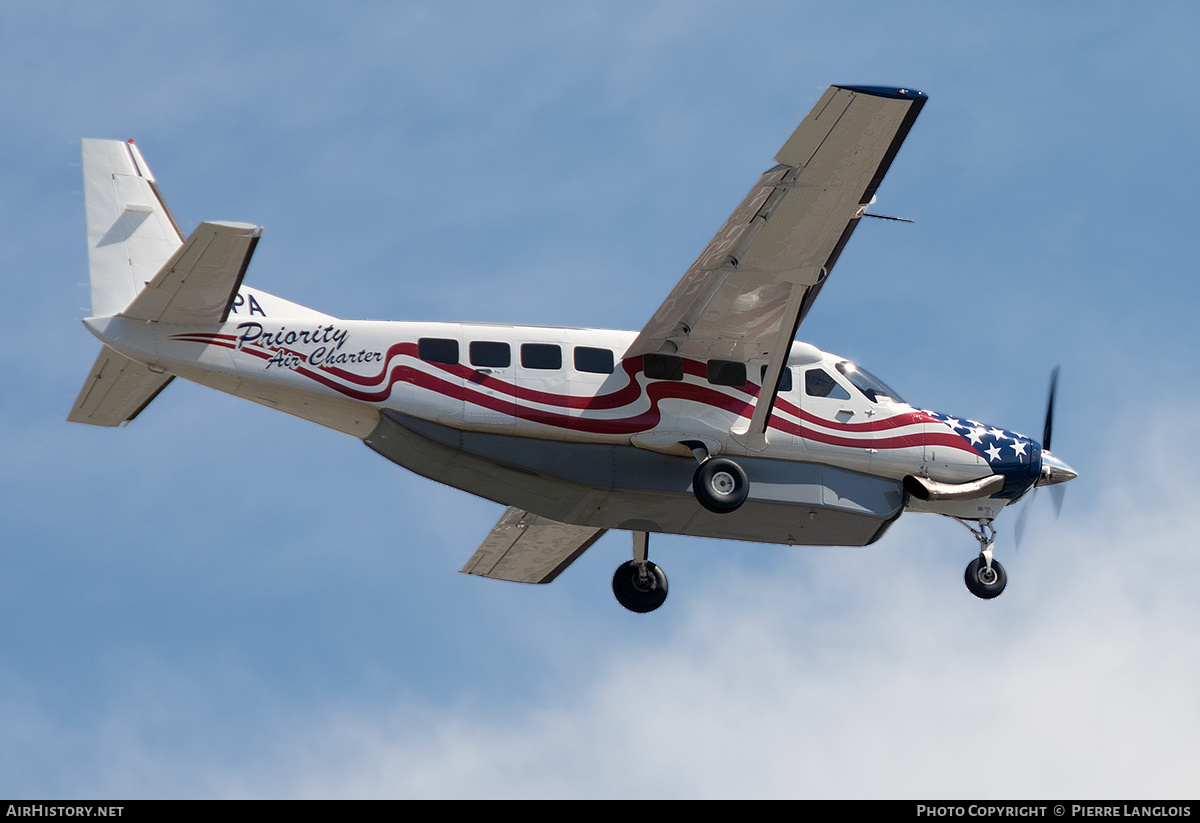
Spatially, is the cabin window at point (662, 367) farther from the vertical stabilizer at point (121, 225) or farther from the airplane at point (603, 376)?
the vertical stabilizer at point (121, 225)

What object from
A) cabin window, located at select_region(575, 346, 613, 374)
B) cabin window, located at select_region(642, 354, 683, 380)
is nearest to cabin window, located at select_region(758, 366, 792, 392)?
cabin window, located at select_region(642, 354, 683, 380)

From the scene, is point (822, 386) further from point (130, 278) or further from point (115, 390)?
point (115, 390)

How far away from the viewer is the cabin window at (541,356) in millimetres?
24922

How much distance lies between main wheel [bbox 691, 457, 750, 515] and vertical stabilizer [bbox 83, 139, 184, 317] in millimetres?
8638

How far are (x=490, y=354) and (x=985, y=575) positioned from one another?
9647 millimetres

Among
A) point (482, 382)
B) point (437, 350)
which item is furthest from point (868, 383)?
point (437, 350)

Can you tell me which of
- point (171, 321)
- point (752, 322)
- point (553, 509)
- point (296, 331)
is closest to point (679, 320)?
point (752, 322)

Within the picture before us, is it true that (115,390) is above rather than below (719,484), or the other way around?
above

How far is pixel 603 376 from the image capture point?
995 inches

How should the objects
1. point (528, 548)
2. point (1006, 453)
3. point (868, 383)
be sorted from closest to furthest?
point (868, 383) < point (1006, 453) < point (528, 548)

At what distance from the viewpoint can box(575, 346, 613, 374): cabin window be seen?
25188 millimetres
